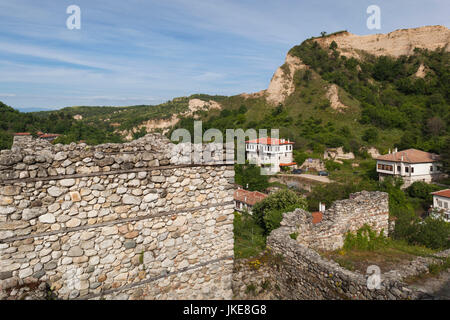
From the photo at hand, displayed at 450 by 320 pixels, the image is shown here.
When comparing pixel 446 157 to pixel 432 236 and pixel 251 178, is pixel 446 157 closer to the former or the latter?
pixel 251 178

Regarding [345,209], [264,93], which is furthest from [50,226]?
[264,93]

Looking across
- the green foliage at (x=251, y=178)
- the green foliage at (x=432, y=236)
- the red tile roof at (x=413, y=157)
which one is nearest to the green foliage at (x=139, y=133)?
the green foliage at (x=251, y=178)

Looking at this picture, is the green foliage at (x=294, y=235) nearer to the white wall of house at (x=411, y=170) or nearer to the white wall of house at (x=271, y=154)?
the white wall of house at (x=411, y=170)

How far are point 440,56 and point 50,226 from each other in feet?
378

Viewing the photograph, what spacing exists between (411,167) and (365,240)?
134 ft

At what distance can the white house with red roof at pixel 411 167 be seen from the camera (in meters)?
43.1

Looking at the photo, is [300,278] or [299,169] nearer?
[300,278]

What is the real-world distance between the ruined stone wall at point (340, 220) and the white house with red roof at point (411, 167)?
131 ft

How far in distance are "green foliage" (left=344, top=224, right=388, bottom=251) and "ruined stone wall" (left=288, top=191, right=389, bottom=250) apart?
15 cm

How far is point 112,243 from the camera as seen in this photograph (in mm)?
4246

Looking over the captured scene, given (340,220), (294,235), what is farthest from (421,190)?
(294,235)

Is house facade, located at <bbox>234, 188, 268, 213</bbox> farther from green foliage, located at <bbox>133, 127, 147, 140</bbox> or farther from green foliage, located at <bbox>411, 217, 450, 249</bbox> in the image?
green foliage, located at <bbox>133, 127, 147, 140</bbox>

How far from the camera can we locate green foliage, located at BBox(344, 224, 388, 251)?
8.68 metres
